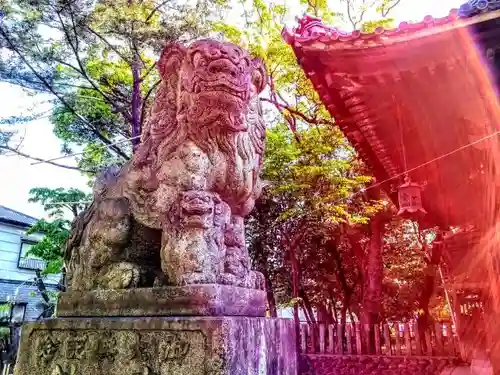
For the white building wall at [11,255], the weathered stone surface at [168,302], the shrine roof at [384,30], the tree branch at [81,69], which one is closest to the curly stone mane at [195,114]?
the weathered stone surface at [168,302]

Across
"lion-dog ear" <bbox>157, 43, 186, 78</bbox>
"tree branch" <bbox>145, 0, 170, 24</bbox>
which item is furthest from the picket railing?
"tree branch" <bbox>145, 0, 170, 24</bbox>

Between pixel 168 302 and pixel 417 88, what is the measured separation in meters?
3.74

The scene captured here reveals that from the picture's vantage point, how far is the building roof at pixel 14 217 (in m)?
16.3

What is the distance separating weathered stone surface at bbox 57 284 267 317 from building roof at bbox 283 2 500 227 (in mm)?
2927

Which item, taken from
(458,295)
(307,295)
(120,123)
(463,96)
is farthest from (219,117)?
(307,295)

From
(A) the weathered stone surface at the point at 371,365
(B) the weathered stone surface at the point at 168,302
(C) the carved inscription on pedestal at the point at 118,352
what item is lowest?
(A) the weathered stone surface at the point at 371,365

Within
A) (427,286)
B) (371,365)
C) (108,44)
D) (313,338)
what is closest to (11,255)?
(108,44)

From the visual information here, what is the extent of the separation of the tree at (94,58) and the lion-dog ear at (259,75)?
656 cm

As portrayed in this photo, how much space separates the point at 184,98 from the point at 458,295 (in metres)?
9.64

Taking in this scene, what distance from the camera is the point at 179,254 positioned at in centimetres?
246

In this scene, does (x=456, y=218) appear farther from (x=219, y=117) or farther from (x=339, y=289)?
(x=339, y=289)

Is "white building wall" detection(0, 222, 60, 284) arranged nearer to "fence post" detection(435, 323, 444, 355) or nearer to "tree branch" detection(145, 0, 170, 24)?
"tree branch" detection(145, 0, 170, 24)

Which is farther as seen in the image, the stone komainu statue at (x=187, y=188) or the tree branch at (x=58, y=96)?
the tree branch at (x=58, y=96)

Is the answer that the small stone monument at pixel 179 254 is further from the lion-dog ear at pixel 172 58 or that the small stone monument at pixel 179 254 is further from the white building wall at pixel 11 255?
the white building wall at pixel 11 255
